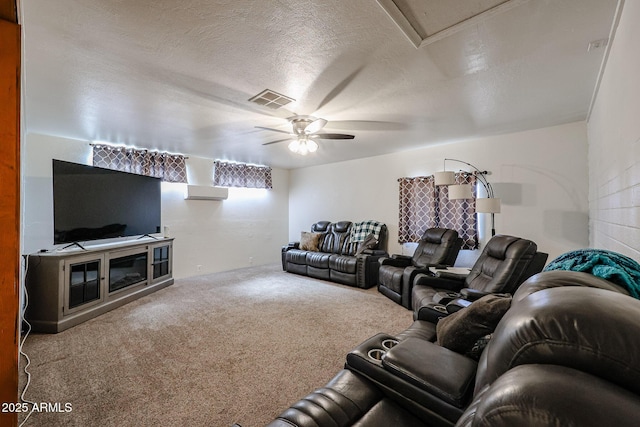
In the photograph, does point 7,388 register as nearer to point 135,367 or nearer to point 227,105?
point 135,367

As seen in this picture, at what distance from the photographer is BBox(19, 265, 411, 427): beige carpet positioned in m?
1.68

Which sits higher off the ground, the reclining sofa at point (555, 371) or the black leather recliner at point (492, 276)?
the reclining sofa at point (555, 371)

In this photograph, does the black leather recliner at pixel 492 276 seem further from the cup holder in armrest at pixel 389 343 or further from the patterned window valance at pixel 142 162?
the patterned window valance at pixel 142 162

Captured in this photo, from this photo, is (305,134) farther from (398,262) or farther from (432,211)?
(432,211)

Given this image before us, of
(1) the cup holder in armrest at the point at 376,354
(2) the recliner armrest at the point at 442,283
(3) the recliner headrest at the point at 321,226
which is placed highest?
(3) the recliner headrest at the point at 321,226

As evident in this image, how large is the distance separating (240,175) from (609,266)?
573 cm

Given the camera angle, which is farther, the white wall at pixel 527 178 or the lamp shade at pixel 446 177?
the lamp shade at pixel 446 177

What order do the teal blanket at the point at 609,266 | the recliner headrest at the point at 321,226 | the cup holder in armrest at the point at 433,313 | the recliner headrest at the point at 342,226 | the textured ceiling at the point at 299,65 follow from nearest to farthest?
the teal blanket at the point at 609,266, the textured ceiling at the point at 299,65, the cup holder in armrest at the point at 433,313, the recliner headrest at the point at 342,226, the recliner headrest at the point at 321,226

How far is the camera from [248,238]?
6.13 metres

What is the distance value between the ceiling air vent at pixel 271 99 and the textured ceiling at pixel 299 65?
0.24 feet

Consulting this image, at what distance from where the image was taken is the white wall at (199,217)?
3.58 meters

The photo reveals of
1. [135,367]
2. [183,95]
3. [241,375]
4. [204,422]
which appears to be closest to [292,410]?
[204,422]

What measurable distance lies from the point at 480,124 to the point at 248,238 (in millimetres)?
4959

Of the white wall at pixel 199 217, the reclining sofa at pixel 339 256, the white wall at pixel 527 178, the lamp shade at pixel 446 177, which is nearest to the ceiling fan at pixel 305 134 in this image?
the lamp shade at pixel 446 177
